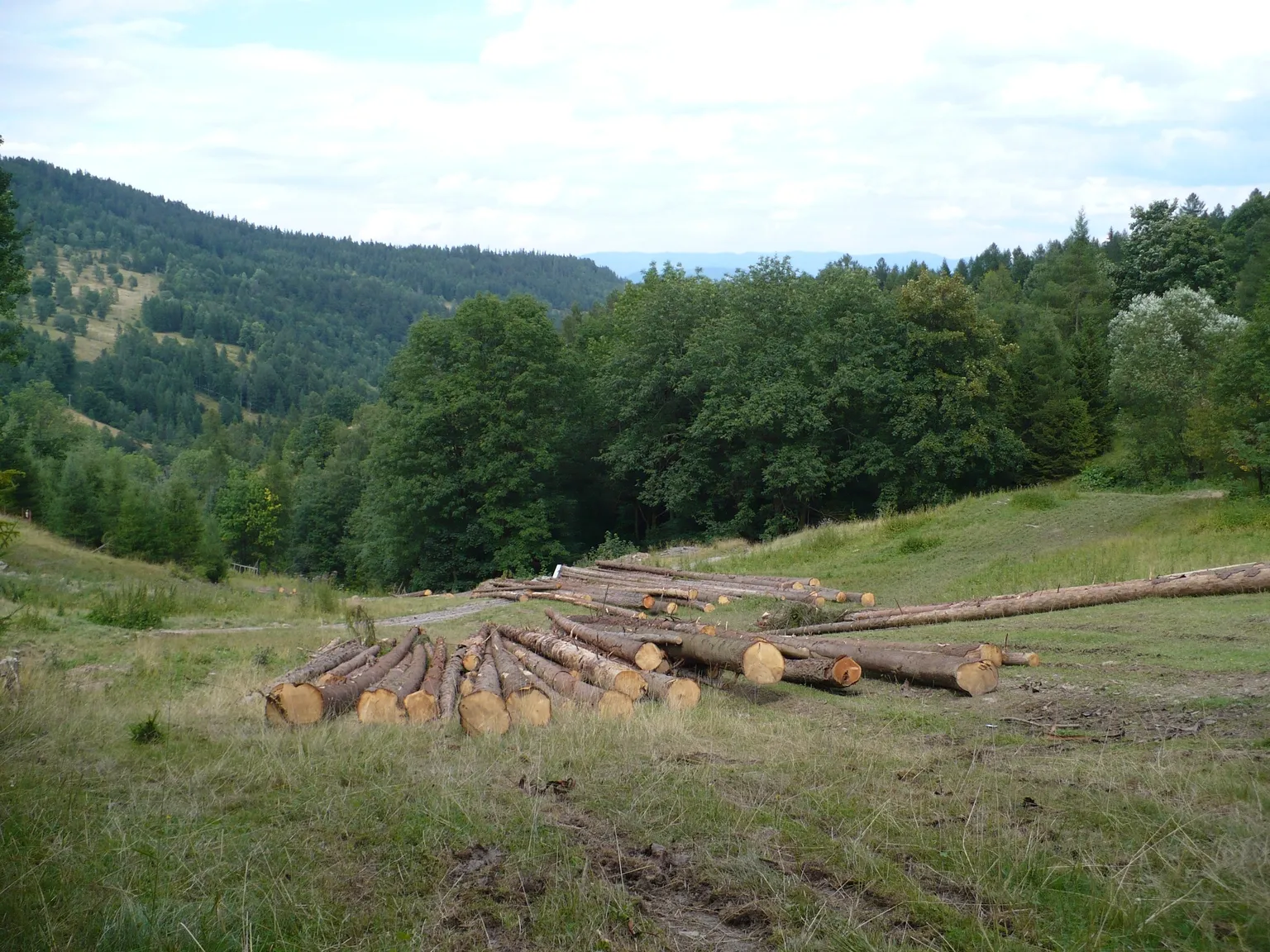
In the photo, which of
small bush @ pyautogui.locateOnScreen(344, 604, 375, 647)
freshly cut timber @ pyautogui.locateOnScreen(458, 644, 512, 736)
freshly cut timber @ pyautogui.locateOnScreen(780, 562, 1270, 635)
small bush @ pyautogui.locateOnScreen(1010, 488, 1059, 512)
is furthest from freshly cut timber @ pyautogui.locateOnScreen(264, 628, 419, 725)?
small bush @ pyautogui.locateOnScreen(1010, 488, 1059, 512)

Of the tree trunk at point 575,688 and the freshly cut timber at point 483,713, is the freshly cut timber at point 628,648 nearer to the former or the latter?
the tree trunk at point 575,688

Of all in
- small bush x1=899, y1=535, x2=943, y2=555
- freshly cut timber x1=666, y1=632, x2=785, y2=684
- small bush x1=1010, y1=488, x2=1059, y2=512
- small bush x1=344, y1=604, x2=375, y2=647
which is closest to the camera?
freshly cut timber x1=666, y1=632, x2=785, y2=684

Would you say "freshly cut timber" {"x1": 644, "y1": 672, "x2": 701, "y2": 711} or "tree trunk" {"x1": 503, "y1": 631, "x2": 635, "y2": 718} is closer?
"tree trunk" {"x1": 503, "y1": 631, "x2": 635, "y2": 718}

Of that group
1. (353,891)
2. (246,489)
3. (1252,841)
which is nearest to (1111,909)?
(1252,841)

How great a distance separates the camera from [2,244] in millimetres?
27578

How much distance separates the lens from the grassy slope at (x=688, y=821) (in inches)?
146

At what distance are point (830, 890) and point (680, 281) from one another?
1590 inches

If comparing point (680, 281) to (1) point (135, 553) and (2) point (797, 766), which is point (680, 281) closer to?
(1) point (135, 553)

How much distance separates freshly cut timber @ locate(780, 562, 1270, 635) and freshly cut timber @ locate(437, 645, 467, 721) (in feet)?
15.8

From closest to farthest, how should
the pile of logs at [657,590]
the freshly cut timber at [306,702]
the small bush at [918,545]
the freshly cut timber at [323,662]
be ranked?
the freshly cut timber at [306,702] < the freshly cut timber at [323,662] < the pile of logs at [657,590] < the small bush at [918,545]

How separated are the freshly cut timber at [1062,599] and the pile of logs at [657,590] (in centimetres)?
136

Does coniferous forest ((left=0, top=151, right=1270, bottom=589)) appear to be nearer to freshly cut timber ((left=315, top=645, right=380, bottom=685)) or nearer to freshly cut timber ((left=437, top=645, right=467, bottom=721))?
freshly cut timber ((left=315, top=645, right=380, bottom=685))

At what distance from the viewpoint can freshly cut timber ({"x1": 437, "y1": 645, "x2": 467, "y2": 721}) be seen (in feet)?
29.1

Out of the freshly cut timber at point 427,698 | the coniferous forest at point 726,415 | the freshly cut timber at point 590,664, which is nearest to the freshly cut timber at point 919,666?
the freshly cut timber at point 590,664
